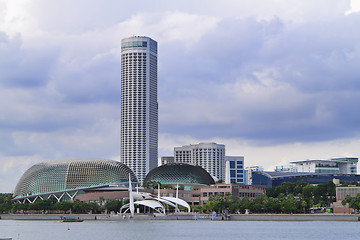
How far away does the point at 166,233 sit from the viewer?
12044cm

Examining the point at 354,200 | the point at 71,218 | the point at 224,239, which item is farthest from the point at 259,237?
the point at 71,218

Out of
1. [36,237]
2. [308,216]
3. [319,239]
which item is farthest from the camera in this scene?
[308,216]

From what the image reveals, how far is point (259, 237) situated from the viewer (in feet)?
358

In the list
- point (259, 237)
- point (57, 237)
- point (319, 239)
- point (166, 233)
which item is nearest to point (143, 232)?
point (166, 233)

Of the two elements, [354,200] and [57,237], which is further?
[354,200]

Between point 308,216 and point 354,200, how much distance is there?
15.9m

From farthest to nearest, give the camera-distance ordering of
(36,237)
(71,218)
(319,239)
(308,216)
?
(71,218) < (308,216) < (36,237) < (319,239)

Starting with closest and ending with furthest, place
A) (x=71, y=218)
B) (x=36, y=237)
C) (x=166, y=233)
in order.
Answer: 1. (x=36, y=237)
2. (x=166, y=233)
3. (x=71, y=218)

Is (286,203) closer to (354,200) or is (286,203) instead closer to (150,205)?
(354,200)

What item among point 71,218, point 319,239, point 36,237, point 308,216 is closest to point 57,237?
point 36,237

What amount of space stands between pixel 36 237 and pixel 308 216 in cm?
8422

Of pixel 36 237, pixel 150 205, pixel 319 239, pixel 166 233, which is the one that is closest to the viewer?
pixel 319 239

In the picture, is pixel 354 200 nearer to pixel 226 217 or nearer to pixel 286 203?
pixel 286 203

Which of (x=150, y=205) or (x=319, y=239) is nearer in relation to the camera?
(x=319, y=239)
